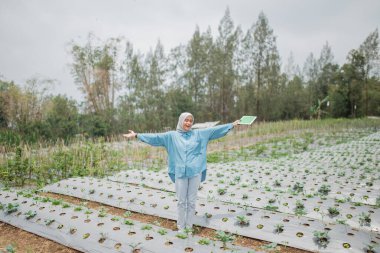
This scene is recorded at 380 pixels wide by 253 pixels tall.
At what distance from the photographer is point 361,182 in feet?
18.1

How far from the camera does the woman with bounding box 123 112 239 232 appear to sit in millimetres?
3217

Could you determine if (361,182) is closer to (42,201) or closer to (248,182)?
(248,182)

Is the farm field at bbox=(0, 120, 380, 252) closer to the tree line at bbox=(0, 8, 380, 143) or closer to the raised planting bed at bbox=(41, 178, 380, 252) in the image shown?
the raised planting bed at bbox=(41, 178, 380, 252)

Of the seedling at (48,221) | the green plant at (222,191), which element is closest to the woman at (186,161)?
the green plant at (222,191)

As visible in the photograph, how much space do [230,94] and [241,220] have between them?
23.7 m

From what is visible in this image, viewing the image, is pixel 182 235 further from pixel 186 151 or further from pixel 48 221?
pixel 48 221

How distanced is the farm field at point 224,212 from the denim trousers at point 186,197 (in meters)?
0.24

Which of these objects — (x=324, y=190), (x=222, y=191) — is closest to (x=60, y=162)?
(x=222, y=191)

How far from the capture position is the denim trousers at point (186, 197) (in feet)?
10.7

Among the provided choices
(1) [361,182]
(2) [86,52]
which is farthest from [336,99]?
(1) [361,182]

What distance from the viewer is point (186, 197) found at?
3344mm

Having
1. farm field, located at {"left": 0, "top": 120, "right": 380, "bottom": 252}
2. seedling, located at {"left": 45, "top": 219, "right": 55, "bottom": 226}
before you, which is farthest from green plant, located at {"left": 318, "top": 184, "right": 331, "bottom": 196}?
seedling, located at {"left": 45, "top": 219, "right": 55, "bottom": 226}

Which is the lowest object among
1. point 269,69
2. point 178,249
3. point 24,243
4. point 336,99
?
point 24,243

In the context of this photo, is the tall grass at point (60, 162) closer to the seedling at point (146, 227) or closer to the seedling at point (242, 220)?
the seedling at point (146, 227)
